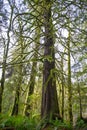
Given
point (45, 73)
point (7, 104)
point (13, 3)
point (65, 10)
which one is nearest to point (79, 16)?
point (65, 10)

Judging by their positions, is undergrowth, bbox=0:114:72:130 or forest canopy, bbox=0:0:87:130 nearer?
forest canopy, bbox=0:0:87:130

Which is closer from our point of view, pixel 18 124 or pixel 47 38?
pixel 18 124

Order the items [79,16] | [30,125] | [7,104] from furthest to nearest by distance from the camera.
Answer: [7,104] < [30,125] < [79,16]

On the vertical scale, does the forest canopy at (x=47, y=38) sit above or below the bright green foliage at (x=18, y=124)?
above

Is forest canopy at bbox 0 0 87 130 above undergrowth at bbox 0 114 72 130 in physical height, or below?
above

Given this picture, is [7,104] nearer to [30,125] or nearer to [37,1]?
[30,125]

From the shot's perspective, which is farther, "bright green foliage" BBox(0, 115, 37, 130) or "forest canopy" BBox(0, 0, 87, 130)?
"bright green foliage" BBox(0, 115, 37, 130)

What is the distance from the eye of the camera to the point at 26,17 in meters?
6.11

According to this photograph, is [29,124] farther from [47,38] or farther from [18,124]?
[47,38]

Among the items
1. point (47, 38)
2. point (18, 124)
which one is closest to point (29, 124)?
point (18, 124)

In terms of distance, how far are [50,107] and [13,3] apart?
11.2ft

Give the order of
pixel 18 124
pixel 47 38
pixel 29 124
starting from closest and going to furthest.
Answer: pixel 29 124
pixel 18 124
pixel 47 38

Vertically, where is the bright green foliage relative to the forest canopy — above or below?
below

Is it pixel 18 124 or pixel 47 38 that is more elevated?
pixel 47 38
